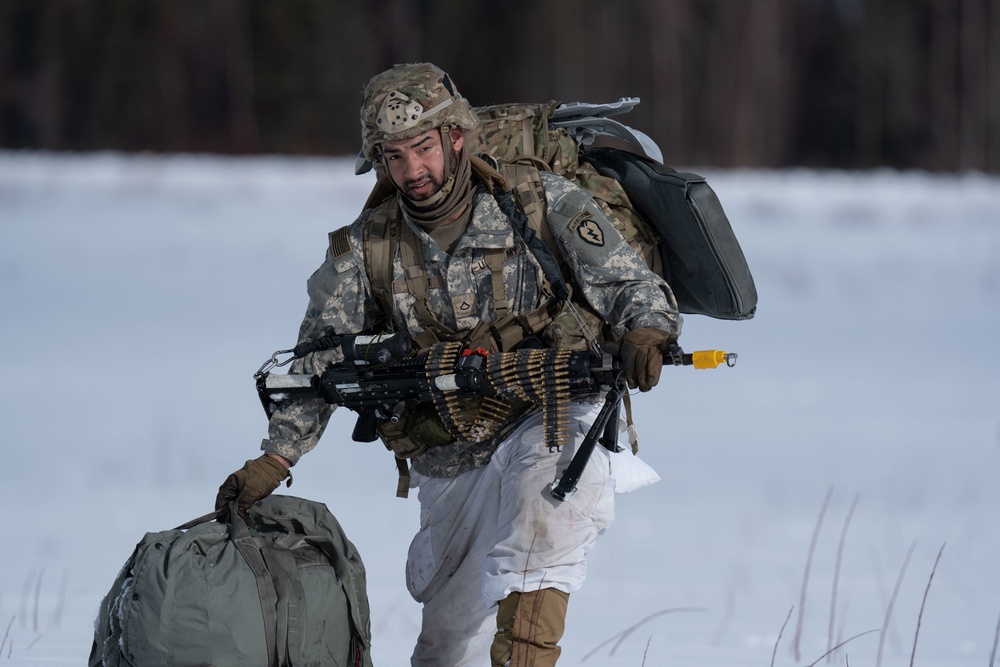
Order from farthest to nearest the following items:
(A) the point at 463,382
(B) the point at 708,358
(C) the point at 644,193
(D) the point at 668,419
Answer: (D) the point at 668,419
(C) the point at 644,193
(A) the point at 463,382
(B) the point at 708,358

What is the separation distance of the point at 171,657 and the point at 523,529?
104 cm

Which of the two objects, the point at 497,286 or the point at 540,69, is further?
the point at 540,69

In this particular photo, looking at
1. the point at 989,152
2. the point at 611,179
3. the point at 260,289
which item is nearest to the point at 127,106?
the point at 260,289

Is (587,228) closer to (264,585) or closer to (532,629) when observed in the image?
(532,629)

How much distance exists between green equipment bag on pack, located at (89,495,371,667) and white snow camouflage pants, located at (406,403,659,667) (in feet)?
1.51

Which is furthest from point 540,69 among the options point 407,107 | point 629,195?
point 407,107

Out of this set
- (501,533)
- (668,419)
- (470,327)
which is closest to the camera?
(501,533)

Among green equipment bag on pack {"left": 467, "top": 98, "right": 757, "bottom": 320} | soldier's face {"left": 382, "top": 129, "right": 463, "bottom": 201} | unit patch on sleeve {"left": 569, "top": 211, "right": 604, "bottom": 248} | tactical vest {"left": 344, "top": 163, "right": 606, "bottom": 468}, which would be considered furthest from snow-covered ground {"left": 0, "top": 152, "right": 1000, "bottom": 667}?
soldier's face {"left": 382, "top": 129, "right": 463, "bottom": 201}

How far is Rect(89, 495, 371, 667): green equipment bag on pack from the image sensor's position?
13.0ft

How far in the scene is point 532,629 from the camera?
3.98m

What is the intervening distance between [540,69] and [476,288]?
29.4m

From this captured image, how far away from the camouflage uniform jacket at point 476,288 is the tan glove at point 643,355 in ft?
0.31

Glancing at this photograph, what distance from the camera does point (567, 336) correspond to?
4457 mm

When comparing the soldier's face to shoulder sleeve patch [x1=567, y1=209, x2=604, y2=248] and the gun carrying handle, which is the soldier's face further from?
the gun carrying handle
